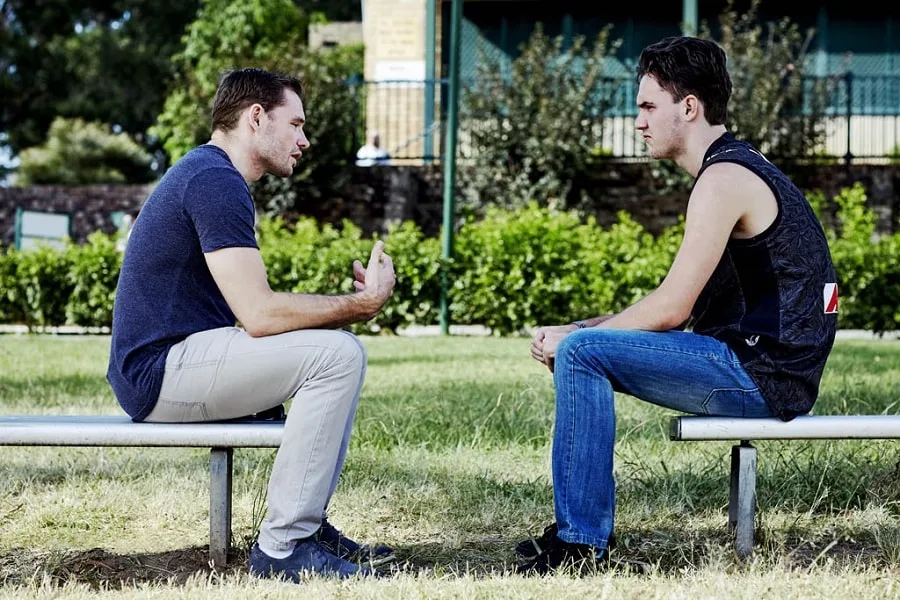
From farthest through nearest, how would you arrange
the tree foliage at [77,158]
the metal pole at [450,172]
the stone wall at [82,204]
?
the tree foliage at [77,158]
the stone wall at [82,204]
the metal pole at [450,172]

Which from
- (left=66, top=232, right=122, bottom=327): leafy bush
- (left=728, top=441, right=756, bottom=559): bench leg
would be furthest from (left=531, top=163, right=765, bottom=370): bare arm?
(left=66, top=232, right=122, bottom=327): leafy bush

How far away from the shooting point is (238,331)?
3426 millimetres

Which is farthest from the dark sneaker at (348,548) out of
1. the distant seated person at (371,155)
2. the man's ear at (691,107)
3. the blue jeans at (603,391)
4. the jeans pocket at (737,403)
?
the distant seated person at (371,155)

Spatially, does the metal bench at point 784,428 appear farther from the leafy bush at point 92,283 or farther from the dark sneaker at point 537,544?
the leafy bush at point 92,283

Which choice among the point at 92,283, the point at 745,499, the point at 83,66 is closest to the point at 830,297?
the point at 745,499

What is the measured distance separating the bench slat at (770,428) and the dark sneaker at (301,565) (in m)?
1.03

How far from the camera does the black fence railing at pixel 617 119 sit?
17188 millimetres

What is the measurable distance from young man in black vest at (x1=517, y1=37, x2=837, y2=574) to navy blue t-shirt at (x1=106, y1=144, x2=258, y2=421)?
44.0 inches

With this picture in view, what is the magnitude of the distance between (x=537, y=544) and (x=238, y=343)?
112 centimetres

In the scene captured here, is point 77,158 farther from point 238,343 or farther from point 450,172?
point 238,343

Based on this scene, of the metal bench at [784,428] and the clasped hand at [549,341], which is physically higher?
the clasped hand at [549,341]

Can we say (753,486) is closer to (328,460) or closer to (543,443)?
(328,460)

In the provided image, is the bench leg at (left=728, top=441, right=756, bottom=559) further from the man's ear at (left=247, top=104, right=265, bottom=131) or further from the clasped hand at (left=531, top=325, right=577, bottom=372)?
the man's ear at (left=247, top=104, right=265, bottom=131)

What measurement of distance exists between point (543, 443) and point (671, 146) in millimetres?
2188
